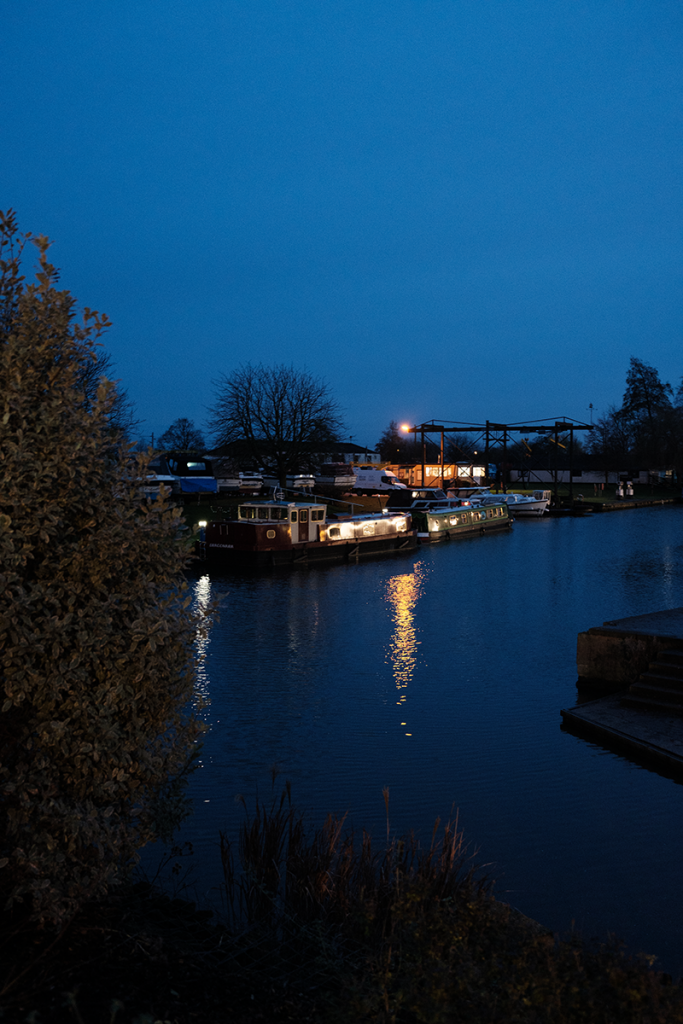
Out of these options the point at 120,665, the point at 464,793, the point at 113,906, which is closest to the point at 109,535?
the point at 120,665

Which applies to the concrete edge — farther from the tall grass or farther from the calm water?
the tall grass

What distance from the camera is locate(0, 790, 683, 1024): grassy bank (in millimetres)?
4570

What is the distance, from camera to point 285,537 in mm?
39031

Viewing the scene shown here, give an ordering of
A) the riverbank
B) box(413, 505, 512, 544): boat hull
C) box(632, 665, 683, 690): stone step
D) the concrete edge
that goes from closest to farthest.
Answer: the riverbank, the concrete edge, box(632, 665, 683, 690): stone step, box(413, 505, 512, 544): boat hull

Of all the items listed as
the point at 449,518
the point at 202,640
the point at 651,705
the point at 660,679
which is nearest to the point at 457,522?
the point at 449,518

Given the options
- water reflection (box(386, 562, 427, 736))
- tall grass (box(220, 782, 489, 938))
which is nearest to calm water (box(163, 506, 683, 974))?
water reflection (box(386, 562, 427, 736))

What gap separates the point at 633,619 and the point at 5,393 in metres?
14.4

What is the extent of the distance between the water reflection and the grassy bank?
7.74 metres

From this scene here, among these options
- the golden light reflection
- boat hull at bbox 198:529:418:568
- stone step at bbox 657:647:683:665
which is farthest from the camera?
boat hull at bbox 198:529:418:568

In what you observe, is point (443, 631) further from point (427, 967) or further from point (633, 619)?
point (427, 967)

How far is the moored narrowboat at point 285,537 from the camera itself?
125 ft

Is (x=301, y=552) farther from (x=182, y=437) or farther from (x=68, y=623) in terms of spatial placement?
(x=182, y=437)

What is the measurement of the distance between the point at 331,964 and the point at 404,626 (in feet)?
64.3

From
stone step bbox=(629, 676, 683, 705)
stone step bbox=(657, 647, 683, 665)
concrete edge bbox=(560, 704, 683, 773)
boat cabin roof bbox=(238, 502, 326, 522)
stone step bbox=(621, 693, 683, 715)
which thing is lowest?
concrete edge bbox=(560, 704, 683, 773)
